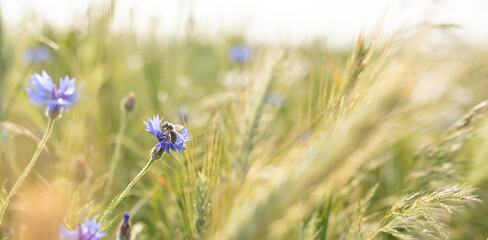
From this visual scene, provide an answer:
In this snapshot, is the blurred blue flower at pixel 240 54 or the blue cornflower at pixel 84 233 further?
the blurred blue flower at pixel 240 54

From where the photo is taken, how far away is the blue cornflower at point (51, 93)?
27.8 inches

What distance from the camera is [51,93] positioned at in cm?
73

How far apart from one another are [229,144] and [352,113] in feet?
1.17

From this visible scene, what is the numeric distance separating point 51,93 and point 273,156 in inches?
17.3

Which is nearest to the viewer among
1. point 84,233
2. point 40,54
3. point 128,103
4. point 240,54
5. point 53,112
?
point 84,233

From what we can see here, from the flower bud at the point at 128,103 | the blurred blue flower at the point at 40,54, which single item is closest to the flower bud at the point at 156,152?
the flower bud at the point at 128,103

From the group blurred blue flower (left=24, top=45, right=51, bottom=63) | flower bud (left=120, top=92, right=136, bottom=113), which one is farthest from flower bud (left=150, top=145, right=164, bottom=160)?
blurred blue flower (left=24, top=45, right=51, bottom=63)

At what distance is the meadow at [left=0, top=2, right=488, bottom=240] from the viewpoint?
692 mm

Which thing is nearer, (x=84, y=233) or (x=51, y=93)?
(x=84, y=233)

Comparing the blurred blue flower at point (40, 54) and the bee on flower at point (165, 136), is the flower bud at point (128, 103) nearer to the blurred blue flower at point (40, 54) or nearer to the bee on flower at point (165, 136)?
the bee on flower at point (165, 136)

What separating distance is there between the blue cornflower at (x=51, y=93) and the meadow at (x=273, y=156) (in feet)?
0.28

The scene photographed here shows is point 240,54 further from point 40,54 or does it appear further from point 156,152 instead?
point 156,152

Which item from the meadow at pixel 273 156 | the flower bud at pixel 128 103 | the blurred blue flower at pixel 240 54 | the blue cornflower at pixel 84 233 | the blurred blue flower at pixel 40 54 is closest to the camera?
the blue cornflower at pixel 84 233

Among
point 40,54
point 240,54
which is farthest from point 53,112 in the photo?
point 240,54
